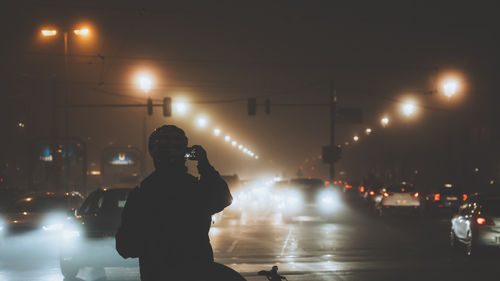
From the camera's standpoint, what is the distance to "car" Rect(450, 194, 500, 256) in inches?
671

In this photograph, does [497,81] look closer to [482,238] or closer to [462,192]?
[462,192]

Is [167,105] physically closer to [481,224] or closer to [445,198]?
[445,198]

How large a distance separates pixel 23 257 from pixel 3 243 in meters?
2.38

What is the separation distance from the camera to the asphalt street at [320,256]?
13.9m

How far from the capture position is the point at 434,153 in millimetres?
71875

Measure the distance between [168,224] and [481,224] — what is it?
14.4 metres

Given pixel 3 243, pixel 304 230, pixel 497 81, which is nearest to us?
pixel 3 243

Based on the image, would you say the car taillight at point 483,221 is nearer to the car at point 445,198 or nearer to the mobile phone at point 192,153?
the mobile phone at point 192,153

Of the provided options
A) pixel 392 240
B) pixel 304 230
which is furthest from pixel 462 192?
pixel 392 240

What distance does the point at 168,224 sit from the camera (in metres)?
4.10

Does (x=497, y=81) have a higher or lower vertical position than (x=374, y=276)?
higher

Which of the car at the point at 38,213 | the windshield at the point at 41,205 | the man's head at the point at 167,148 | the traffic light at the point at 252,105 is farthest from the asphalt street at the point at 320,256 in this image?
the traffic light at the point at 252,105

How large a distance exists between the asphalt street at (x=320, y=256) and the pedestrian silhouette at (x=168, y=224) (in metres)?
9.05

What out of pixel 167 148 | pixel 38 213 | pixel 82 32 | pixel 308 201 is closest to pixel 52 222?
pixel 38 213
